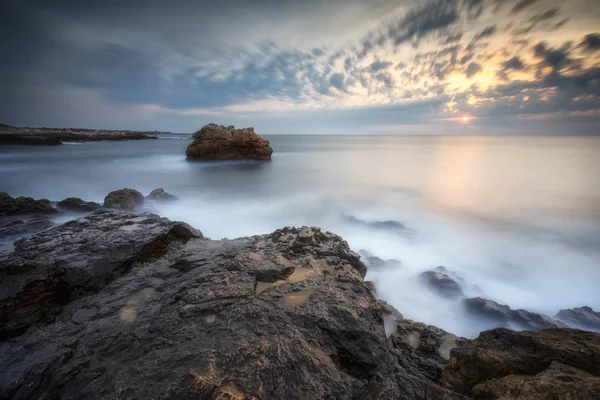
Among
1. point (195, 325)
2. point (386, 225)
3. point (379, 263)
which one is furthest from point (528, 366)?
point (386, 225)

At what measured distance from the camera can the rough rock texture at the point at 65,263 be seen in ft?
9.62

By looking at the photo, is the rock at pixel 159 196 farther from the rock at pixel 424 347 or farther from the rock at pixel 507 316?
the rock at pixel 507 316

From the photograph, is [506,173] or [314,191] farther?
[506,173]

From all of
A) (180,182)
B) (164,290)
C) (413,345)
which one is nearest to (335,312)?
(413,345)

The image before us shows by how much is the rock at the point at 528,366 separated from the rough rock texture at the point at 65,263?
4404 mm

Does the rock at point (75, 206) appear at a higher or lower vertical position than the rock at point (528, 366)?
lower

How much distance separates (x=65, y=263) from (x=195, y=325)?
2525 millimetres

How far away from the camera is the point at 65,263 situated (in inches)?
135

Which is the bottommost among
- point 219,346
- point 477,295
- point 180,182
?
point 477,295

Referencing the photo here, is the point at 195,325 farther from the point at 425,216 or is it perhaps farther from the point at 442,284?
the point at 425,216

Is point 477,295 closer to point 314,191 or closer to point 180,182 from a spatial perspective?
point 314,191

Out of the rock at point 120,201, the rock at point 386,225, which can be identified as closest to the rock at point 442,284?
the rock at point 386,225

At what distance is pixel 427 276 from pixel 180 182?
16.2 meters

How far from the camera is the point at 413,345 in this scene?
9.51ft
